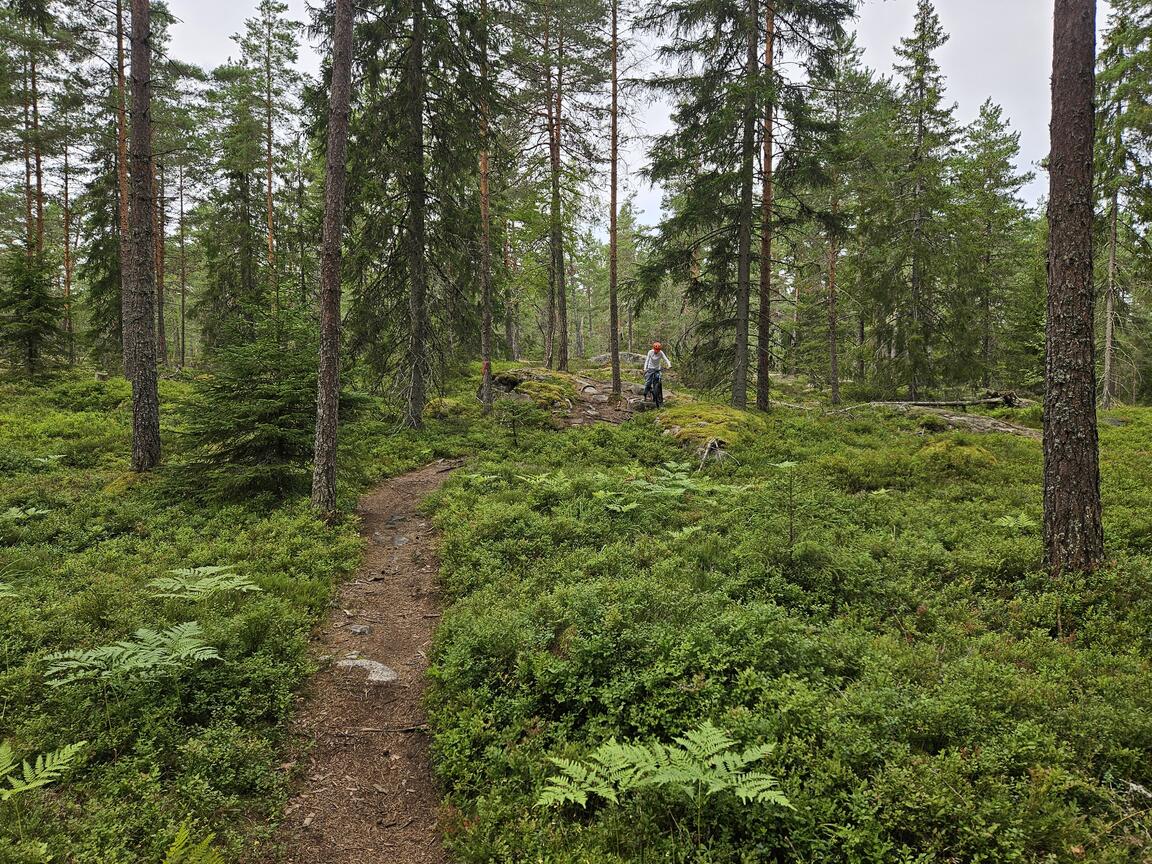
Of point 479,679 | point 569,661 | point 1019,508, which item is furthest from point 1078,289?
point 479,679

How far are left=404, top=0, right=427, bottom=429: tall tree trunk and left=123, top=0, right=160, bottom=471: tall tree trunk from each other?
5407mm

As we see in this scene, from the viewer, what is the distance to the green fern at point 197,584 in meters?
5.47

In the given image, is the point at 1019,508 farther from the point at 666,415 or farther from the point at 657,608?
the point at 666,415

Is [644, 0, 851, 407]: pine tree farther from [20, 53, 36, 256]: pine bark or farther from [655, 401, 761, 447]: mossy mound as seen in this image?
[20, 53, 36, 256]: pine bark

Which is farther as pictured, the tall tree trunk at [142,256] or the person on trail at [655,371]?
the person on trail at [655,371]

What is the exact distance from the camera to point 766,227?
15.2 meters

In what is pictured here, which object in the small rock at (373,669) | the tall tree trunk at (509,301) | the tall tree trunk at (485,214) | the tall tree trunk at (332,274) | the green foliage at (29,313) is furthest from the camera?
the tall tree trunk at (509,301)

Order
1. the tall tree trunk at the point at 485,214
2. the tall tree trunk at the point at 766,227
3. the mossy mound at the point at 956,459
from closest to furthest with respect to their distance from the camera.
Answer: the mossy mound at the point at 956,459
the tall tree trunk at the point at 485,214
the tall tree trunk at the point at 766,227

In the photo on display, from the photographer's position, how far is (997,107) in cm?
2564

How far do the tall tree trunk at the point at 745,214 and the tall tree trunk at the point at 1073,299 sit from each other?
30.1 feet

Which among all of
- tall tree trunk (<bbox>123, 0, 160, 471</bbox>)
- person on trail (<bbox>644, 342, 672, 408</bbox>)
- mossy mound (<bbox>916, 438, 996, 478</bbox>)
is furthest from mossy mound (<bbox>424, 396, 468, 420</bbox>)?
mossy mound (<bbox>916, 438, 996, 478</bbox>)

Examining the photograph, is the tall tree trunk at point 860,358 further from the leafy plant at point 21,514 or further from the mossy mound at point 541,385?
the leafy plant at point 21,514

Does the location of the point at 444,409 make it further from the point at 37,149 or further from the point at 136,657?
the point at 37,149

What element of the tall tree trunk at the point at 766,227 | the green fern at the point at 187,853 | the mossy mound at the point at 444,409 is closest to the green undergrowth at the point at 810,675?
the green fern at the point at 187,853
